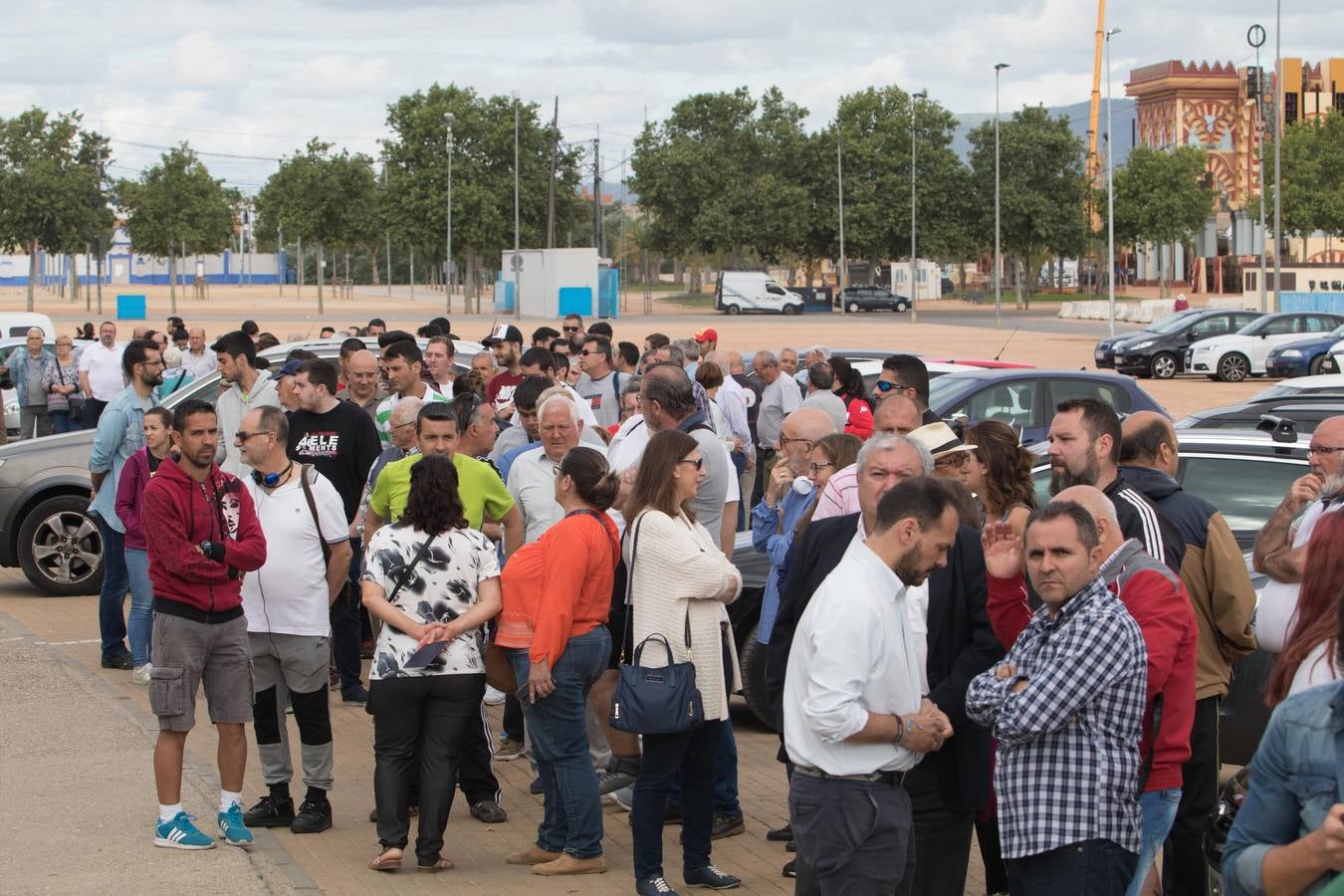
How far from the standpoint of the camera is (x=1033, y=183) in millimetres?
90688

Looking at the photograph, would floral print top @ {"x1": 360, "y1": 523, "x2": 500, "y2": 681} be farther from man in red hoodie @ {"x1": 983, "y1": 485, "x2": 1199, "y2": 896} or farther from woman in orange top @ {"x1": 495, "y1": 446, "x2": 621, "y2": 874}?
man in red hoodie @ {"x1": 983, "y1": 485, "x2": 1199, "y2": 896}

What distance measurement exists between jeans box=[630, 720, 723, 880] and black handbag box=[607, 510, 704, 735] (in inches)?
5.4

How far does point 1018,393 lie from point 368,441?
7.00 m

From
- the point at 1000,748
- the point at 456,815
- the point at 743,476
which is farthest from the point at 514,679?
the point at 743,476

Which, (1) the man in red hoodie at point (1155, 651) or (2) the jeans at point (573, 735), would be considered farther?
(2) the jeans at point (573, 735)

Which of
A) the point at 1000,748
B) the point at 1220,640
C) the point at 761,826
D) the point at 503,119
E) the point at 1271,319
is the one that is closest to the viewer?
the point at 1000,748

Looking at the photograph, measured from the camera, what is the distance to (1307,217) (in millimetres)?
73500

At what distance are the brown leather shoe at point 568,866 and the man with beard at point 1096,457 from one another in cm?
238

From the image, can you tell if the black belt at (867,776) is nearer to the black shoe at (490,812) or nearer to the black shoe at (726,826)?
the black shoe at (726,826)

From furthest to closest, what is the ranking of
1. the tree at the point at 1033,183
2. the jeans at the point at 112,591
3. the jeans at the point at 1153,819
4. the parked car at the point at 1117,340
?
the tree at the point at 1033,183 → the parked car at the point at 1117,340 → the jeans at the point at 112,591 → the jeans at the point at 1153,819

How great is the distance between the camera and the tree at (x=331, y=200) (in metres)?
78.9

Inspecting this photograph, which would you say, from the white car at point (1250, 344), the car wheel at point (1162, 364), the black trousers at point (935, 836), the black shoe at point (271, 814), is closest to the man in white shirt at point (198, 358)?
the black shoe at point (271, 814)

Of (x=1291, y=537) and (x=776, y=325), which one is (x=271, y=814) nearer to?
(x=1291, y=537)

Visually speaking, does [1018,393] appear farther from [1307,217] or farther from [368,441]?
[1307,217]
